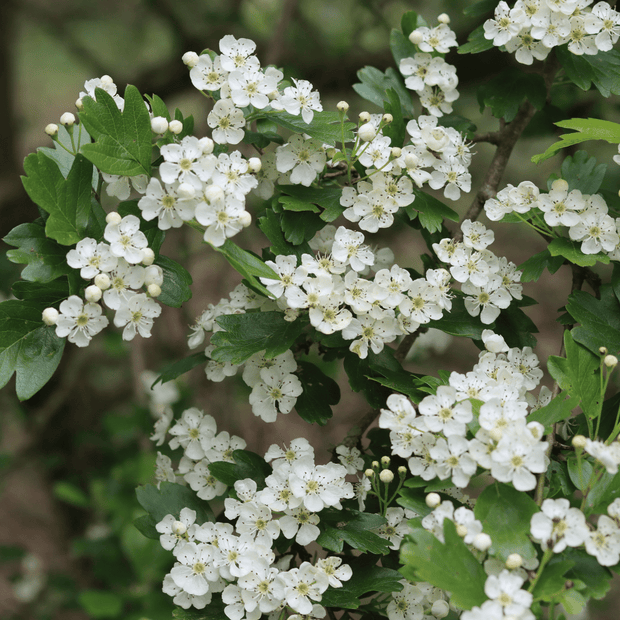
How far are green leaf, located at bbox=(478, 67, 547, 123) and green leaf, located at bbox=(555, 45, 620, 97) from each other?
9 cm

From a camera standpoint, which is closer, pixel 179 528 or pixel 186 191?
pixel 186 191

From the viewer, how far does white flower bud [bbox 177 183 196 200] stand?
1.21 meters

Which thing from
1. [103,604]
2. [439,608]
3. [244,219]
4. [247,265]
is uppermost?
[244,219]

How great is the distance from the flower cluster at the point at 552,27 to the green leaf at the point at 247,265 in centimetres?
84

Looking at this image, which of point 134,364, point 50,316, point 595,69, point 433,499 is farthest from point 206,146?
point 134,364

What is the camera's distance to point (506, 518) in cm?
117

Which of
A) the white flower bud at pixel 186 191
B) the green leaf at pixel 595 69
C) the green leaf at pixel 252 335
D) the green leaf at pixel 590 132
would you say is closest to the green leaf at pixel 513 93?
the green leaf at pixel 595 69

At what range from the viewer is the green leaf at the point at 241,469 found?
1.46m

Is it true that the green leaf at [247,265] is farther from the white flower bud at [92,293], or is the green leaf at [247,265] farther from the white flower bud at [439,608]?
the white flower bud at [439,608]

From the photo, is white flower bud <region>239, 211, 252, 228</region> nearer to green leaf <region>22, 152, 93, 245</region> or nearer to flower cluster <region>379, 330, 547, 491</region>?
green leaf <region>22, 152, 93, 245</region>

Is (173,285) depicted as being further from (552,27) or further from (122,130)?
(552,27)

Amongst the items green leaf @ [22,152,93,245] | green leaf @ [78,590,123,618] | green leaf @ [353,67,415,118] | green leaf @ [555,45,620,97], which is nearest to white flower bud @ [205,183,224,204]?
green leaf @ [22,152,93,245]

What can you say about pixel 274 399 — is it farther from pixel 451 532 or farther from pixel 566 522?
pixel 566 522

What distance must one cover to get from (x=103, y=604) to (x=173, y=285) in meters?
1.72
